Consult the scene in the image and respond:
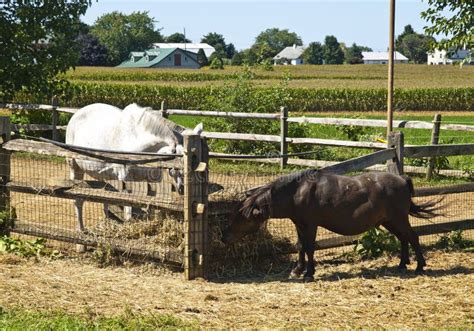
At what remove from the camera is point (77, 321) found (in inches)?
239

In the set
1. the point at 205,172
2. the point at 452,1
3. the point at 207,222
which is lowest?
the point at 207,222

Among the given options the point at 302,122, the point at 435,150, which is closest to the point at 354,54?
the point at 302,122

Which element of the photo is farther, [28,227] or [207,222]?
[28,227]

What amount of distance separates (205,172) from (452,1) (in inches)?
346

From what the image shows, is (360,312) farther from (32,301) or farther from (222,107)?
(222,107)

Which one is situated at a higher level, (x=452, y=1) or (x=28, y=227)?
(x=452, y=1)

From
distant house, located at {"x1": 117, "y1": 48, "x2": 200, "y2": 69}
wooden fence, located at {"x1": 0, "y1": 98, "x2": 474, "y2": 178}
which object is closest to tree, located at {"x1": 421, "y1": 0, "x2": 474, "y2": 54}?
wooden fence, located at {"x1": 0, "y1": 98, "x2": 474, "y2": 178}

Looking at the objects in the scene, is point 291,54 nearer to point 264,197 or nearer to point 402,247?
point 402,247

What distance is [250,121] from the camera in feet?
63.9

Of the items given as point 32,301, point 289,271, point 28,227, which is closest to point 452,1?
point 289,271

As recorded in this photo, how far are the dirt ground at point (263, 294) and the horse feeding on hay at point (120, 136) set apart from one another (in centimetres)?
127

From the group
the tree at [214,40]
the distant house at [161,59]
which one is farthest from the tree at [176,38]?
the distant house at [161,59]

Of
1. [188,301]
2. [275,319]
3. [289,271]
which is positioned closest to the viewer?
[275,319]

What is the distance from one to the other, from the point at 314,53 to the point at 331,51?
3.35 metres
